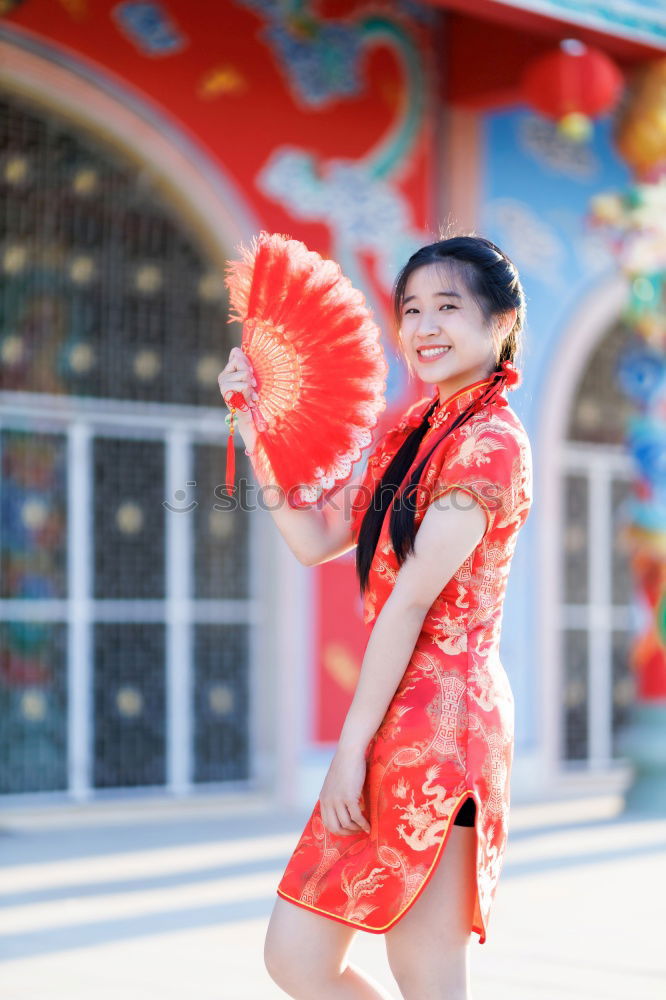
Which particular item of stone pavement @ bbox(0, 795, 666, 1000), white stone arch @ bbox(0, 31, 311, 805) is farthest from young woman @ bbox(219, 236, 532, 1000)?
white stone arch @ bbox(0, 31, 311, 805)

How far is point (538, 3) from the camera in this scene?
648 cm

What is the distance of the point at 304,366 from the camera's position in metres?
2.42

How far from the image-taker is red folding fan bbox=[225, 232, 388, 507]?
242cm

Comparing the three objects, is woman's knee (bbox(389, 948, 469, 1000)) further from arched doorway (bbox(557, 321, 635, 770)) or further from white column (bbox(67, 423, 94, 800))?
arched doorway (bbox(557, 321, 635, 770))

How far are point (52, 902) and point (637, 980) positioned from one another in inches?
71.2

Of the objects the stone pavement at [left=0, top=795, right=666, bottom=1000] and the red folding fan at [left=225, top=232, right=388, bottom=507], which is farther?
the stone pavement at [left=0, top=795, right=666, bottom=1000]

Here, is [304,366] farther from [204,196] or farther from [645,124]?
[645,124]

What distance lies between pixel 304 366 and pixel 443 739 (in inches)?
26.5

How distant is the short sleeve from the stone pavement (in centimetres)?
170

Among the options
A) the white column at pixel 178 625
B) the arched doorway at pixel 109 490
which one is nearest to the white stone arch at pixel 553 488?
the arched doorway at pixel 109 490

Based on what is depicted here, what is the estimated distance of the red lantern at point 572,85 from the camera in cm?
664

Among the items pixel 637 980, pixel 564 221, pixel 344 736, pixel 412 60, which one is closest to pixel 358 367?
pixel 344 736

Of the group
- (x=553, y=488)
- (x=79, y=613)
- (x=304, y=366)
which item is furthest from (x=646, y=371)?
(x=304, y=366)

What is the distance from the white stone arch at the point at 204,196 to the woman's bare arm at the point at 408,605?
14.7 feet
